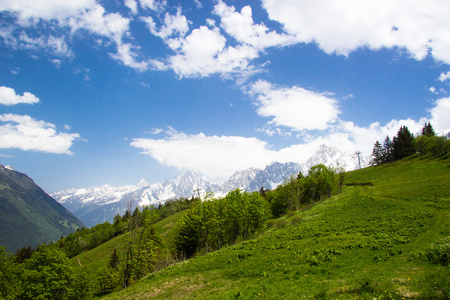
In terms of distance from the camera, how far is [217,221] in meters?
49.4

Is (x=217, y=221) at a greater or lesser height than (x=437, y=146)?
lesser

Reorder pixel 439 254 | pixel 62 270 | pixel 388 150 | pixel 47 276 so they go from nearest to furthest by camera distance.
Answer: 1. pixel 439 254
2. pixel 47 276
3. pixel 62 270
4. pixel 388 150

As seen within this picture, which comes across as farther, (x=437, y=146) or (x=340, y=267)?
(x=437, y=146)

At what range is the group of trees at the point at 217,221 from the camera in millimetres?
50750

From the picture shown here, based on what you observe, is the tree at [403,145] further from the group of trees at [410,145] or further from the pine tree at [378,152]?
the pine tree at [378,152]

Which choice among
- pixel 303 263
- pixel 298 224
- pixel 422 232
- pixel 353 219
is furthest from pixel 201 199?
pixel 422 232

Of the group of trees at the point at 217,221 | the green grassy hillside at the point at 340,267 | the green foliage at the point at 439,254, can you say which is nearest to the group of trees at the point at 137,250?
the group of trees at the point at 217,221

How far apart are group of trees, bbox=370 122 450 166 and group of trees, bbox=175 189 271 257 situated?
8193 cm

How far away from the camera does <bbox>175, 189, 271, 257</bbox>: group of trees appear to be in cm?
5075

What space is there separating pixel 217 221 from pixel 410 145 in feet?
392

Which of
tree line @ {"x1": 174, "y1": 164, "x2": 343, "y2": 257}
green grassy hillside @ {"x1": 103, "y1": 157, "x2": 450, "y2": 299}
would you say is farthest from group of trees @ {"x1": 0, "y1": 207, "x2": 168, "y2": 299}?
green grassy hillside @ {"x1": 103, "y1": 157, "x2": 450, "y2": 299}

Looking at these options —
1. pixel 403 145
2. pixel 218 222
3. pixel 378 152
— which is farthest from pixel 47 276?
pixel 378 152

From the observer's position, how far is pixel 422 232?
24750mm

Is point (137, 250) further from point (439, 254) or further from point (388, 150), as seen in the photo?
point (388, 150)
